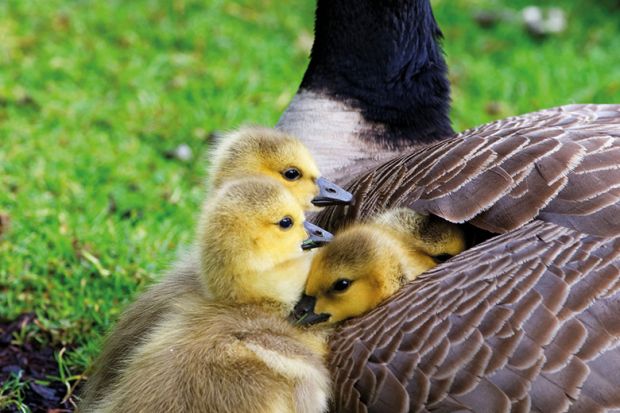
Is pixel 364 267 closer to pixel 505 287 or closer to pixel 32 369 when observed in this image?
pixel 505 287

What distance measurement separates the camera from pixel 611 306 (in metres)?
2.71

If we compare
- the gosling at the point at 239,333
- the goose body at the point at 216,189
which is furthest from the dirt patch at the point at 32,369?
the gosling at the point at 239,333

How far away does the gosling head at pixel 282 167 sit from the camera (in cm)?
Answer: 342

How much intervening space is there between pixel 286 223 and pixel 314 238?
108mm

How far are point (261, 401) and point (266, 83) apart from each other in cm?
439

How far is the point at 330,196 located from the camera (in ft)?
11.1

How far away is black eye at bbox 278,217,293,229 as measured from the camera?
2.98m

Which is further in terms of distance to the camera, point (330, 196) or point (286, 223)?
point (330, 196)

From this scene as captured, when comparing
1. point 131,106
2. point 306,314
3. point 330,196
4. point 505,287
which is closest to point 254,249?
point 306,314

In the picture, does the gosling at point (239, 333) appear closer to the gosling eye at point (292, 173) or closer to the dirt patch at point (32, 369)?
the gosling eye at point (292, 173)

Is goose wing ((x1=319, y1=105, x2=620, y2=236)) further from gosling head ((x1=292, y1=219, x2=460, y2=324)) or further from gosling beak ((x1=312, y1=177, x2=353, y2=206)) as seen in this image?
gosling head ((x1=292, y1=219, x2=460, y2=324))

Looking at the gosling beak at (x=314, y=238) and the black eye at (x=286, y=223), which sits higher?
the black eye at (x=286, y=223)

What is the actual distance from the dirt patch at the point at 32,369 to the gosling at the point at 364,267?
4.43ft

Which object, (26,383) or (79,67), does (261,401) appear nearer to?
(26,383)
